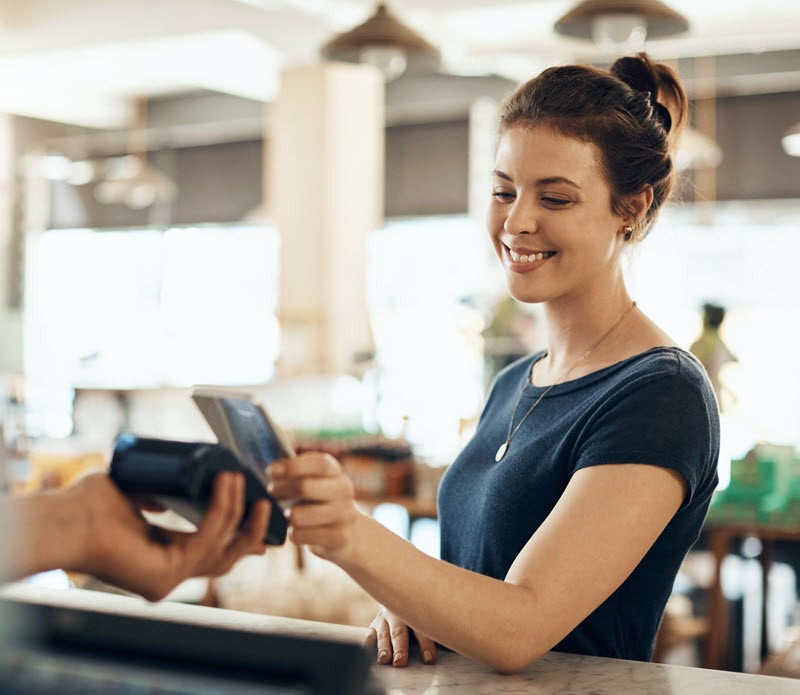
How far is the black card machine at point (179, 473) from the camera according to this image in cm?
81

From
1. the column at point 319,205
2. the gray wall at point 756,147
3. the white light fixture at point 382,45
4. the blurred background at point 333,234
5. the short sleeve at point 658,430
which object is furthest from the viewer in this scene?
Answer: the gray wall at point 756,147

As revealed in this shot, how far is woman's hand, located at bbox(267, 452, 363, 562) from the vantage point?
909 mm

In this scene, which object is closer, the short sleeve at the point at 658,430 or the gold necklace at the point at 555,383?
the short sleeve at the point at 658,430

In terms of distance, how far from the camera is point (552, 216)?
1.40 m

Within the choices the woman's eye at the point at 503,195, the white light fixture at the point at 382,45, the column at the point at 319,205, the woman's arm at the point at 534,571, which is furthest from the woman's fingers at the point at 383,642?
the column at the point at 319,205

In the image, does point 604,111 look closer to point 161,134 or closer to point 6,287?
point 161,134

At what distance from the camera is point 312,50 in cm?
743

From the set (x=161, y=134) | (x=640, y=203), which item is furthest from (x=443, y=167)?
(x=640, y=203)

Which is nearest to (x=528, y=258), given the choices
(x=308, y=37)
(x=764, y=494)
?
(x=764, y=494)

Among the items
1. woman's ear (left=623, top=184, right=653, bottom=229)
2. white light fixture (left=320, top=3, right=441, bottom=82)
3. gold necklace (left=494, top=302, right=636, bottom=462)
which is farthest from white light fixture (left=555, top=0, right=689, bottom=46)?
gold necklace (left=494, top=302, right=636, bottom=462)

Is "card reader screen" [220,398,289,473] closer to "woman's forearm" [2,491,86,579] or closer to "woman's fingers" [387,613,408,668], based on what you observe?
"woman's forearm" [2,491,86,579]

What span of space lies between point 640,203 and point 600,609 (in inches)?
23.0

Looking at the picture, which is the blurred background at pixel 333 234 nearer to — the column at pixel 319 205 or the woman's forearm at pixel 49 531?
the column at pixel 319 205

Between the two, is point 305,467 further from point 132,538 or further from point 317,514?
point 132,538
